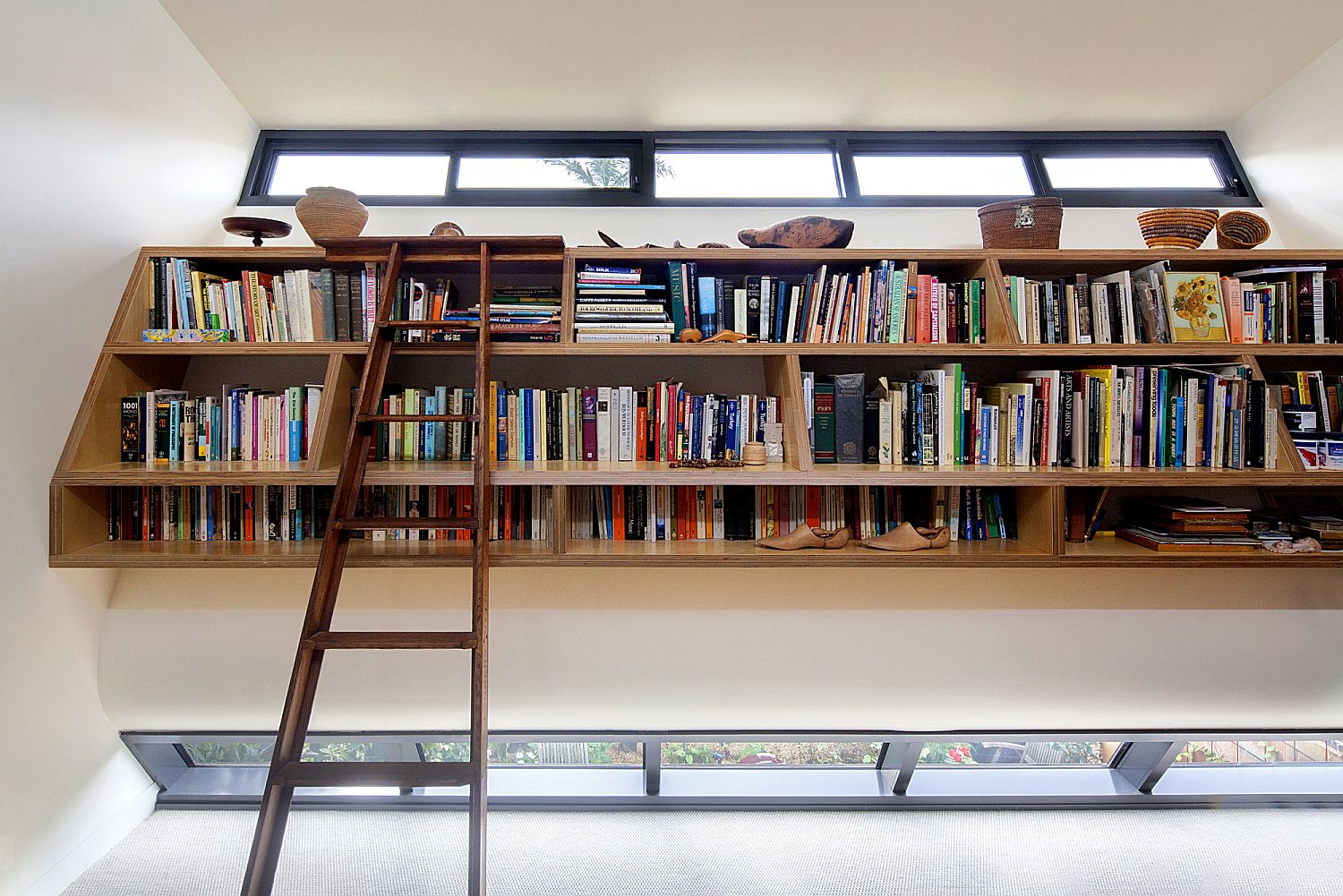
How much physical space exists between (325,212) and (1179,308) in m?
2.67

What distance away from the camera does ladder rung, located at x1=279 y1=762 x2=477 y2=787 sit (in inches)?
55.1

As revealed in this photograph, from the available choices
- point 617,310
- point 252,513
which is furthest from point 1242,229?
point 252,513

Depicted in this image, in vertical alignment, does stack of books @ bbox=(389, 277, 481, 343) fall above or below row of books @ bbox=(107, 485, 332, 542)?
above

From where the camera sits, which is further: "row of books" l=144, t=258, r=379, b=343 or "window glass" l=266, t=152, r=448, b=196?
"window glass" l=266, t=152, r=448, b=196

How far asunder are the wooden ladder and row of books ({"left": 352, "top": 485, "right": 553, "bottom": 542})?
23 centimetres

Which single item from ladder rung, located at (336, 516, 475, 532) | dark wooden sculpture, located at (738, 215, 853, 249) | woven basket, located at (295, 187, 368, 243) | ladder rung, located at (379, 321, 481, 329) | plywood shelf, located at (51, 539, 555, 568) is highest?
woven basket, located at (295, 187, 368, 243)

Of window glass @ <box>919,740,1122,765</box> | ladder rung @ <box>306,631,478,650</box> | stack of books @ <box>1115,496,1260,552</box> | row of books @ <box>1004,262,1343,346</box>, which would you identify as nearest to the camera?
ladder rung @ <box>306,631,478,650</box>

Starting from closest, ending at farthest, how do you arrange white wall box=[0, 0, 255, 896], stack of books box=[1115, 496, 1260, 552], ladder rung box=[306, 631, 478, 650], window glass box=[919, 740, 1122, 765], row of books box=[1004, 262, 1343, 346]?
1. ladder rung box=[306, 631, 478, 650]
2. white wall box=[0, 0, 255, 896]
3. stack of books box=[1115, 496, 1260, 552]
4. row of books box=[1004, 262, 1343, 346]
5. window glass box=[919, 740, 1122, 765]

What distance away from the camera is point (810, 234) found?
2043 millimetres

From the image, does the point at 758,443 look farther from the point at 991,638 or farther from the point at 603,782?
the point at 603,782

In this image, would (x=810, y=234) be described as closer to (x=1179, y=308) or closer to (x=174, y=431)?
(x=1179, y=308)

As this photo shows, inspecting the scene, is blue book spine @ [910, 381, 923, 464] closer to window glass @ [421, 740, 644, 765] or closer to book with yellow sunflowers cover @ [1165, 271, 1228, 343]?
book with yellow sunflowers cover @ [1165, 271, 1228, 343]

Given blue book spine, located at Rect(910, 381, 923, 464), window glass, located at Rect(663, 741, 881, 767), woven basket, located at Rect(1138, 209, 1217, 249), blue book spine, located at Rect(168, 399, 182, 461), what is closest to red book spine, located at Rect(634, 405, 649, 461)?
blue book spine, located at Rect(910, 381, 923, 464)

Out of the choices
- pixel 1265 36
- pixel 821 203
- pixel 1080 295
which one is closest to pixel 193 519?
pixel 821 203
